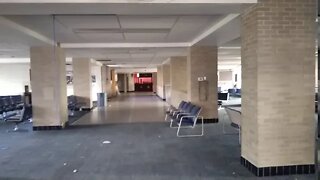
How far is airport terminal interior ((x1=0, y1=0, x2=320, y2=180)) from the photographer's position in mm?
4039

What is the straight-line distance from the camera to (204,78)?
9.15 meters

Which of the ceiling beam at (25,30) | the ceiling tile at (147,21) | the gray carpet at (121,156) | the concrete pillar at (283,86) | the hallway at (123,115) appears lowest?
the hallway at (123,115)

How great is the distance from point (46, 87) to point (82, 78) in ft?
16.1

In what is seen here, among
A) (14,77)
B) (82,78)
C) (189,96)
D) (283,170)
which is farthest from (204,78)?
(14,77)

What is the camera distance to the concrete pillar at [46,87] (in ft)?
27.0

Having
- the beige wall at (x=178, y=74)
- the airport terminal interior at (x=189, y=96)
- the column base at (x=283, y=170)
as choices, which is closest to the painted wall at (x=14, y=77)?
the beige wall at (x=178, y=74)

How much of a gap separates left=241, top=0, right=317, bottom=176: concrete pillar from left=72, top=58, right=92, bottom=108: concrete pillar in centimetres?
996

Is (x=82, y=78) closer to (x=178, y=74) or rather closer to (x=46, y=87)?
(x=178, y=74)

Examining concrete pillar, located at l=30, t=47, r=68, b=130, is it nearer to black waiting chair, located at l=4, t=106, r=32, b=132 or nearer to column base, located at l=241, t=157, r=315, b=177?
black waiting chair, located at l=4, t=106, r=32, b=132

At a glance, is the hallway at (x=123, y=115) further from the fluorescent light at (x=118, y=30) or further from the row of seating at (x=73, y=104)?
the fluorescent light at (x=118, y=30)

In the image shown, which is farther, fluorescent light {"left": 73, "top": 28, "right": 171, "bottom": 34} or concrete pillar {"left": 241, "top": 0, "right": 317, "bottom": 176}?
fluorescent light {"left": 73, "top": 28, "right": 171, "bottom": 34}

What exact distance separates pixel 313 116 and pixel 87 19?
3.95 m

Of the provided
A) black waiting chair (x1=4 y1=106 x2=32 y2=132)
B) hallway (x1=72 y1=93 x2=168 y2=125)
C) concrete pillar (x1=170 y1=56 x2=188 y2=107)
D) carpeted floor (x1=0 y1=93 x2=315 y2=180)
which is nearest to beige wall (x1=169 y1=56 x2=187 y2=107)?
concrete pillar (x1=170 y1=56 x2=188 y2=107)

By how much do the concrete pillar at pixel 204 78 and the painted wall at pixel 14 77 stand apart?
1246cm
